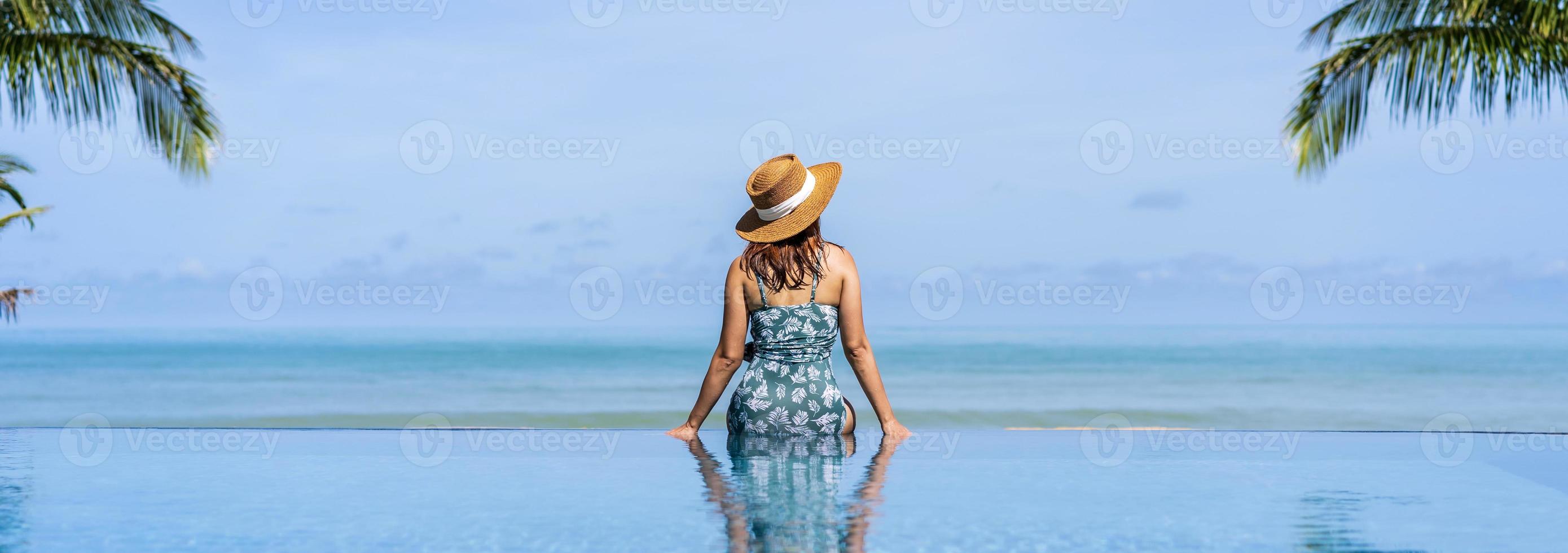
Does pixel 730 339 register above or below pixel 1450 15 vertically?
below

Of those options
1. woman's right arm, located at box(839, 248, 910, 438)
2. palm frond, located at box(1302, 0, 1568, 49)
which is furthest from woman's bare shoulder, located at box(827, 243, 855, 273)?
palm frond, located at box(1302, 0, 1568, 49)

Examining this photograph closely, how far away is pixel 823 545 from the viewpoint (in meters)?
2.95

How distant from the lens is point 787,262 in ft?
15.1

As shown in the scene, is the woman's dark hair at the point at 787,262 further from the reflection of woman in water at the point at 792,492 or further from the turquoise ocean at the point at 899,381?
the turquoise ocean at the point at 899,381

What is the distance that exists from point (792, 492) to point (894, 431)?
1.44 meters

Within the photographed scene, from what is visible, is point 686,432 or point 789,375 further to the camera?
point 686,432

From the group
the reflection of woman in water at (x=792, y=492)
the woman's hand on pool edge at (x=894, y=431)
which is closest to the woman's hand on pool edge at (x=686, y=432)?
the reflection of woman in water at (x=792, y=492)

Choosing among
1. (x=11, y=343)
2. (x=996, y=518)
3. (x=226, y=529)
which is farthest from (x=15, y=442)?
(x=11, y=343)

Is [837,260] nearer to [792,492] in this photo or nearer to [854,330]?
[854,330]

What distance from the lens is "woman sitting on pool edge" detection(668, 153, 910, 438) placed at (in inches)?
181

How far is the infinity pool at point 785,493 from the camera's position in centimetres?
320

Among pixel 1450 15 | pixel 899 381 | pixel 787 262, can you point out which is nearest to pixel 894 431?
pixel 787 262

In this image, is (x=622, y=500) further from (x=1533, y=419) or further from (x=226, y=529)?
(x=1533, y=419)

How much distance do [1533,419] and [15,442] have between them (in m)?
21.3
